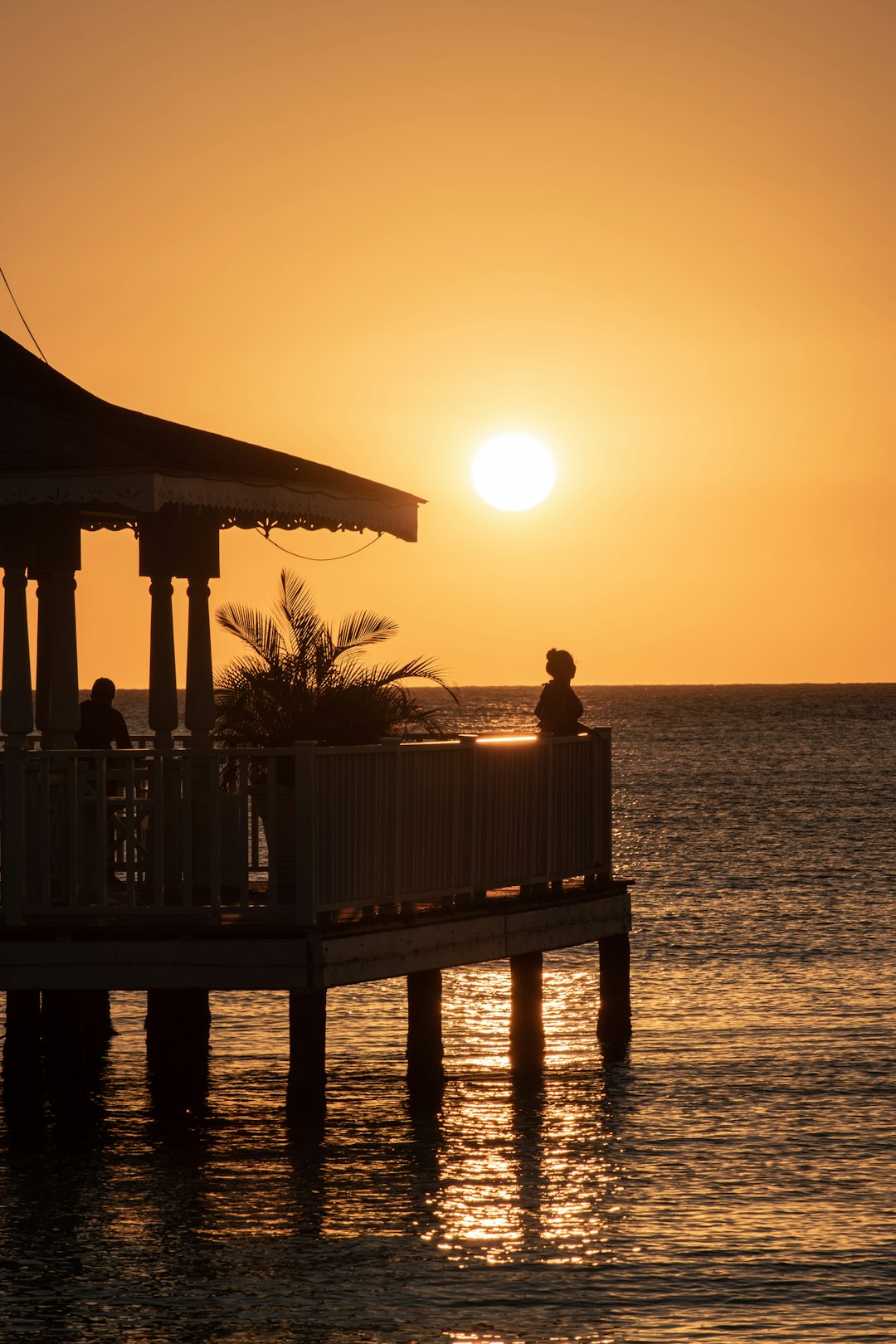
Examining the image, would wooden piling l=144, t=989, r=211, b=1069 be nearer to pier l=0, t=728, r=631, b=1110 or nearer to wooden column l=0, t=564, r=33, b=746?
pier l=0, t=728, r=631, b=1110

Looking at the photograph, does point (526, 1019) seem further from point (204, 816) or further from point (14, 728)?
point (14, 728)

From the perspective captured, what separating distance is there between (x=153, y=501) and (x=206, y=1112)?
5939 millimetres

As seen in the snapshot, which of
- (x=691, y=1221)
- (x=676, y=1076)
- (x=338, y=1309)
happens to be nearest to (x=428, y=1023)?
(x=676, y=1076)

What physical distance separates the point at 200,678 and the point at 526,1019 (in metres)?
5.15

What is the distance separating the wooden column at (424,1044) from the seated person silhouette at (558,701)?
2.65 m

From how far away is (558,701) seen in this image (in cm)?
2014

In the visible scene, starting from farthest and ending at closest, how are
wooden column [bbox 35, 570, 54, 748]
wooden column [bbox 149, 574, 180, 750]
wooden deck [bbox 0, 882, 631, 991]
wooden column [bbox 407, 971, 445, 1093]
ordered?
wooden column [bbox 407, 971, 445, 1093] < wooden column [bbox 149, 574, 180, 750] < wooden column [bbox 35, 570, 54, 748] < wooden deck [bbox 0, 882, 631, 991]

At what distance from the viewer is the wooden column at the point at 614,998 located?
72.4ft

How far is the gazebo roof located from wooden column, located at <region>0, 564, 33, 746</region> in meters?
1.16

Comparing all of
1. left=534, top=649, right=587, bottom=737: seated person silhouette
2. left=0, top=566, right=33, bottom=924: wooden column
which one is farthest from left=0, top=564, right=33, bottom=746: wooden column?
left=534, top=649, right=587, bottom=737: seated person silhouette

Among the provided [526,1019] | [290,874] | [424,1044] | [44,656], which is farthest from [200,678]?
[526,1019]

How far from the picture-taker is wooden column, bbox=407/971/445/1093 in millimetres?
18781

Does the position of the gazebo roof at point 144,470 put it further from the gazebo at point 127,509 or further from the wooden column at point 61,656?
the wooden column at point 61,656

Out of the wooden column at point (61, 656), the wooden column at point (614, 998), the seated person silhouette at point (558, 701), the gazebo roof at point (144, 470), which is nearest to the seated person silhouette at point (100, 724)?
the wooden column at point (61, 656)
